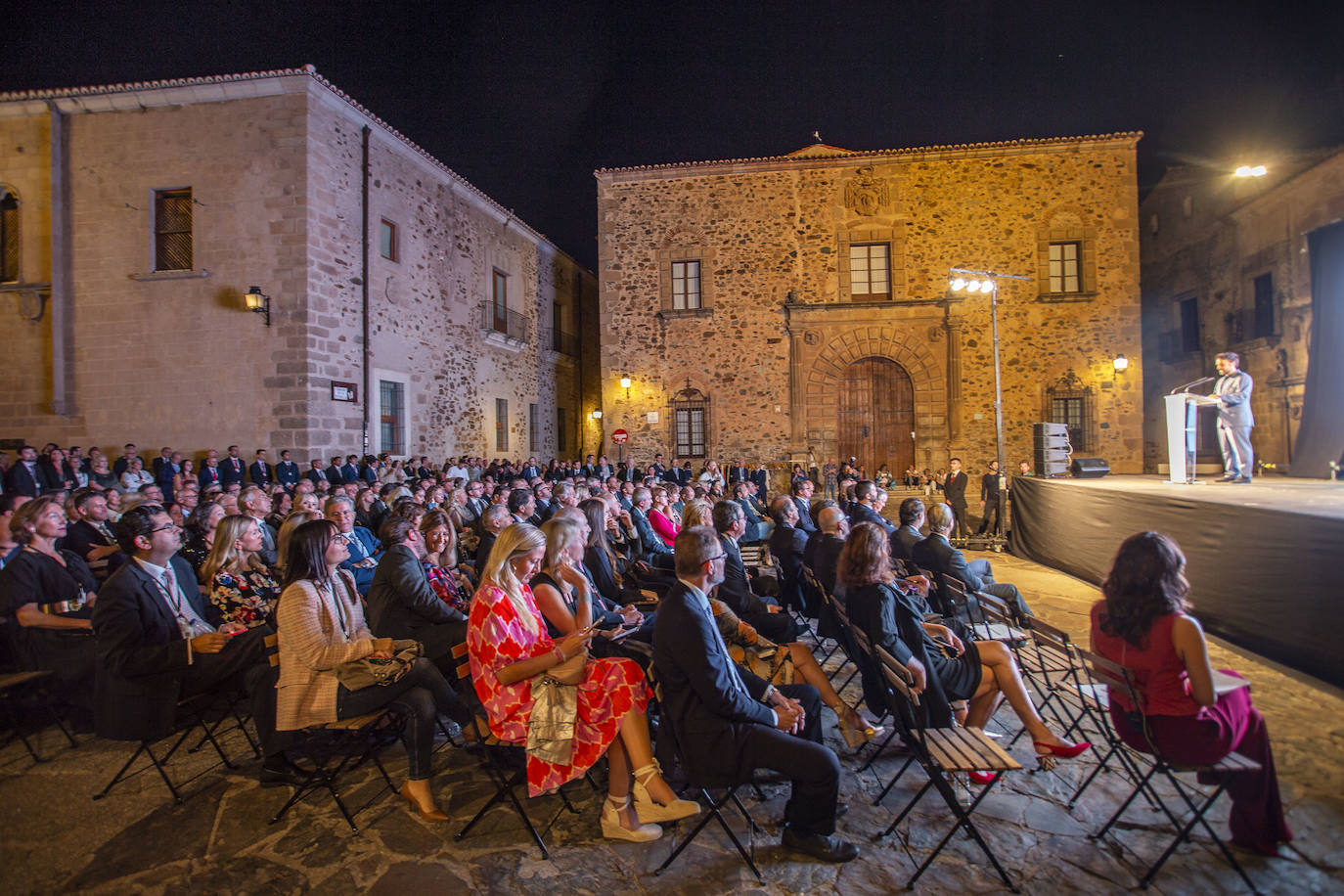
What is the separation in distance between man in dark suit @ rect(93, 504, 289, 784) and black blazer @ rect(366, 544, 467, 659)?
578 mm

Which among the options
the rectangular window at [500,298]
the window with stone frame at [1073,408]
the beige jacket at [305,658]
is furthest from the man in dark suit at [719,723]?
the rectangular window at [500,298]

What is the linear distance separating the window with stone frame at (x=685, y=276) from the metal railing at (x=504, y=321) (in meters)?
4.41

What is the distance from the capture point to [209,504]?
5.63 m

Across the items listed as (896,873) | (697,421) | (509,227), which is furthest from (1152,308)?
(896,873)

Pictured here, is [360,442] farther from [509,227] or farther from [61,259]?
[509,227]

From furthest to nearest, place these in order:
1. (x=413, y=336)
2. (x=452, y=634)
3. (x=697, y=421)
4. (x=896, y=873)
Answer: (x=697, y=421) → (x=413, y=336) → (x=452, y=634) → (x=896, y=873)

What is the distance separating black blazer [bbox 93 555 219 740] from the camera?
10.2ft

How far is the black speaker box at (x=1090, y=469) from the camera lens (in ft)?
33.3

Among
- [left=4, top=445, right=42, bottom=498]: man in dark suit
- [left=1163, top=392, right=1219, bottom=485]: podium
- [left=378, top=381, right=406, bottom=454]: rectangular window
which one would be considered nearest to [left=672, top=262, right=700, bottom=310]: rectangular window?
[left=378, top=381, right=406, bottom=454]: rectangular window

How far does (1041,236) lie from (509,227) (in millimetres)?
13907

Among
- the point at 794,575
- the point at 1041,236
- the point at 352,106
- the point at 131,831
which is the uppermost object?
the point at 352,106

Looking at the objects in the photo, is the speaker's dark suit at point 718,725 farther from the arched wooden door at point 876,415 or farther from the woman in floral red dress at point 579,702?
the arched wooden door at point 876,415

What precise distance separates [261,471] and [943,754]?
36.7 ft

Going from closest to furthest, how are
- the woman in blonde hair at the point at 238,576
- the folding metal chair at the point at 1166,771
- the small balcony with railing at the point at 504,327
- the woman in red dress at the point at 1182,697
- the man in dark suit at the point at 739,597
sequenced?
the folding metal chair at the point at 1166,771 < the woman in red dress at the point at 1182,697 < the woman in blonde hair at the point at 238,576 < the man in dark suit at the point at 739,597 < the small balcony with railing at the point at 504,327
